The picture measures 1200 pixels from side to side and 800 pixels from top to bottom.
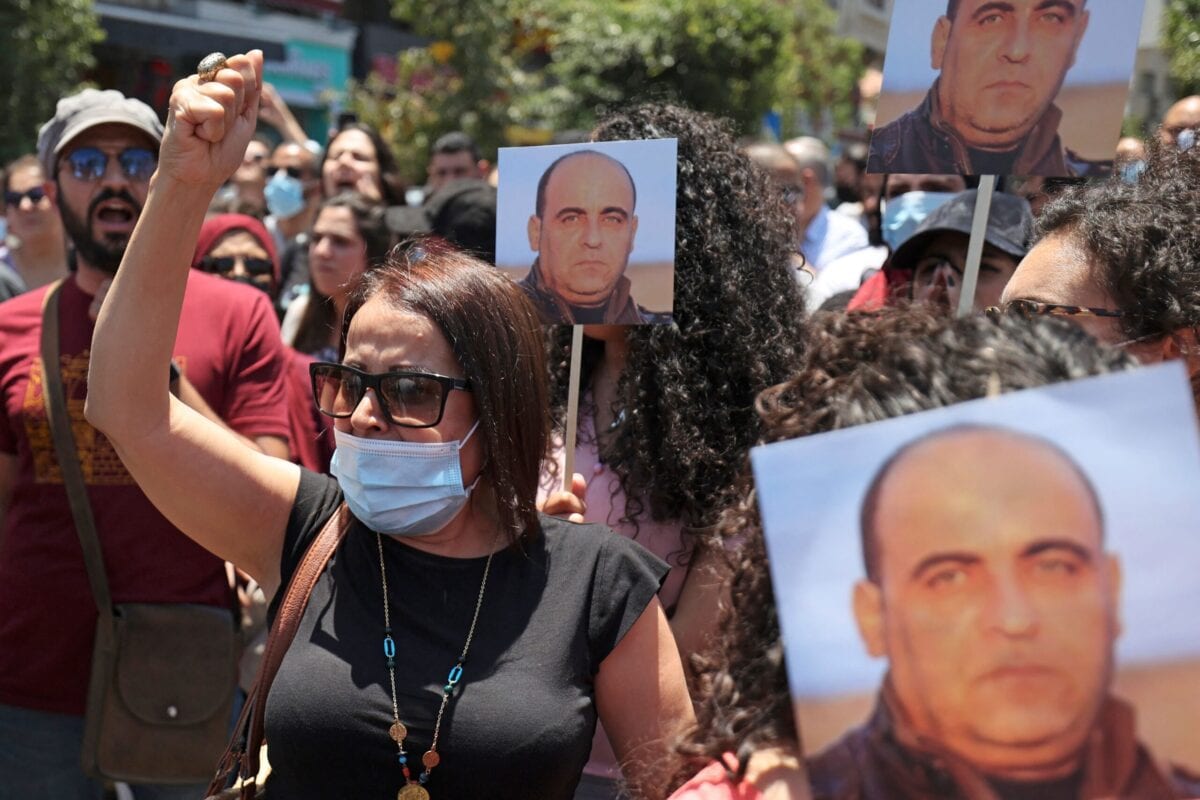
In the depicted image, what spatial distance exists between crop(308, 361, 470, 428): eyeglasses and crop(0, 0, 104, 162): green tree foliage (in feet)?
Answer: 42.7

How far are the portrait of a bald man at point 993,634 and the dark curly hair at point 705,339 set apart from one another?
1599mm

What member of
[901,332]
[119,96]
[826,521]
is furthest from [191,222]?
[119,96]

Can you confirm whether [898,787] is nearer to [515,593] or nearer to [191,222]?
[515,593]

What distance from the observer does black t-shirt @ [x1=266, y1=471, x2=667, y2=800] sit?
→ 209cm

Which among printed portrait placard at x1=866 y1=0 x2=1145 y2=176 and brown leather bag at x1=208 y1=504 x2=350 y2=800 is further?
printed portrait placard at x1=866 y1=0 x2=1145 y2=176

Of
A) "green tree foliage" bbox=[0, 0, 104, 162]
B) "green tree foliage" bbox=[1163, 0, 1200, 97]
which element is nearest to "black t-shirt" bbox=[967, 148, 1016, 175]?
"green tree foliage" bbox=[1163, 0, 1200, 97]

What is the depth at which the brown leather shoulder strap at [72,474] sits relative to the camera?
10.8 ft

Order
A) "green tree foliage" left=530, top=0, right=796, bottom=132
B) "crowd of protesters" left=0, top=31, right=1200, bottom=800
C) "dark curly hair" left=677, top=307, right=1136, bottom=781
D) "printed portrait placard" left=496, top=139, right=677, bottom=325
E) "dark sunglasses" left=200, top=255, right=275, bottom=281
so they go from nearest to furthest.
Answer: "dark curly hair" left=677, top=307, right=1136, bottom=781, "crowd of protesters" left=0, top=31, right=1200, bottom=800, "printed portrait placard" left=496, top=139, right=677, bottom=325, "dark sunglasses" left=200, top=255, right=275, bottom=281, "green tree foliage" left=530, top=0, right=796, bottom=132

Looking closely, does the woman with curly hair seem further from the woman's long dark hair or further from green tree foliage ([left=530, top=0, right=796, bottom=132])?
green tree foliage ([left=530, top=0, right=796, bottom=132])

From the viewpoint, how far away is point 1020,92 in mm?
2459

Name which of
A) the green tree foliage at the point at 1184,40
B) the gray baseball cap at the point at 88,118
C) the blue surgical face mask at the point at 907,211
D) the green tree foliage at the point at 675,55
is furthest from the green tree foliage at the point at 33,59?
the blue surgical face mask at the point at 907,211

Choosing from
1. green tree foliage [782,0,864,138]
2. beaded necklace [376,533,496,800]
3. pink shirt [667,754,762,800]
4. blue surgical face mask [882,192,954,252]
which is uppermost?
green tree foliage [782,0,864,138]

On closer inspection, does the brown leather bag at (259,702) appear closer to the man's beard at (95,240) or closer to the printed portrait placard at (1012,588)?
the printed portrait placard at (1012,588)

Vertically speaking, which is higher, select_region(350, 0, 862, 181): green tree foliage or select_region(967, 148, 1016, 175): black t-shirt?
select_region(350, 0, 862, 181): green tree foliage
